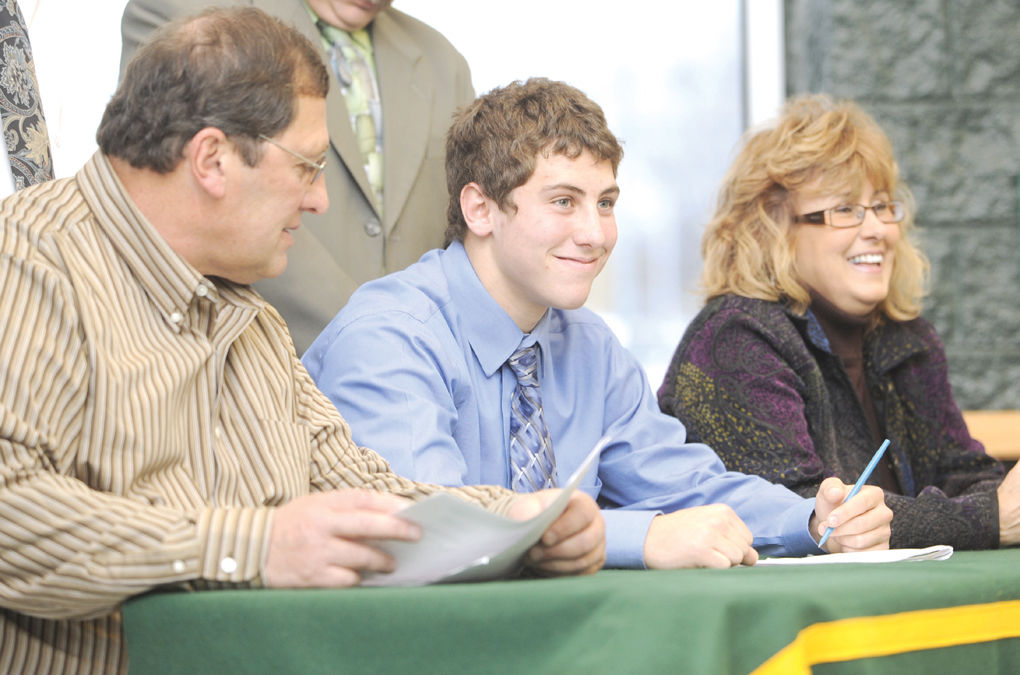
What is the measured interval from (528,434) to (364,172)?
2.08ft

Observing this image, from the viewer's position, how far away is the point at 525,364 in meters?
1.80

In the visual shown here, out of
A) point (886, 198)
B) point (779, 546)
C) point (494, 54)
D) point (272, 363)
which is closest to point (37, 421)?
point (272, 363)

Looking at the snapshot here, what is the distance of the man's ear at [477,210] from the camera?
74.3 inches

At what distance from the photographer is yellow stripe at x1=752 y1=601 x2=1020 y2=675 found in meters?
0.81

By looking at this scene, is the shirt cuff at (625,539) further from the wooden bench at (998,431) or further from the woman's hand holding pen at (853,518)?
the wooden bench at (998,431)

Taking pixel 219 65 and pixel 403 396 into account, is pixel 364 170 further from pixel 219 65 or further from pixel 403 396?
pixel 219 65

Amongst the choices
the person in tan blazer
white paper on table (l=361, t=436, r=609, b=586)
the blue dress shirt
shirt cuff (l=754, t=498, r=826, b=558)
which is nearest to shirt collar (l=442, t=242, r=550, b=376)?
the blue dress shirt

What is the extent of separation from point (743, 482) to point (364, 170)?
34.9 inches

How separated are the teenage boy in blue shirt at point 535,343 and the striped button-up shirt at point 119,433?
0.78 ft

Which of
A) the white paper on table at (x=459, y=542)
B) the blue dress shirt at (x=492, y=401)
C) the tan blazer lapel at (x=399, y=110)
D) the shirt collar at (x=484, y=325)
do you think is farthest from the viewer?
the tan blazer lapel at (x=399, y=110)

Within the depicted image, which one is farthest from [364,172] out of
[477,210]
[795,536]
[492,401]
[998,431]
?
[998,431]

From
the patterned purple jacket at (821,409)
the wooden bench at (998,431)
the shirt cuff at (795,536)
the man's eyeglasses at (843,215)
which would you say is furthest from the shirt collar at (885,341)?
the shirt cuff at (795,536)

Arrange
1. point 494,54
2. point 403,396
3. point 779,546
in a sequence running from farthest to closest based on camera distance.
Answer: point 494,54
point 779,546
point 403,396

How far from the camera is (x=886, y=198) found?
239cm
